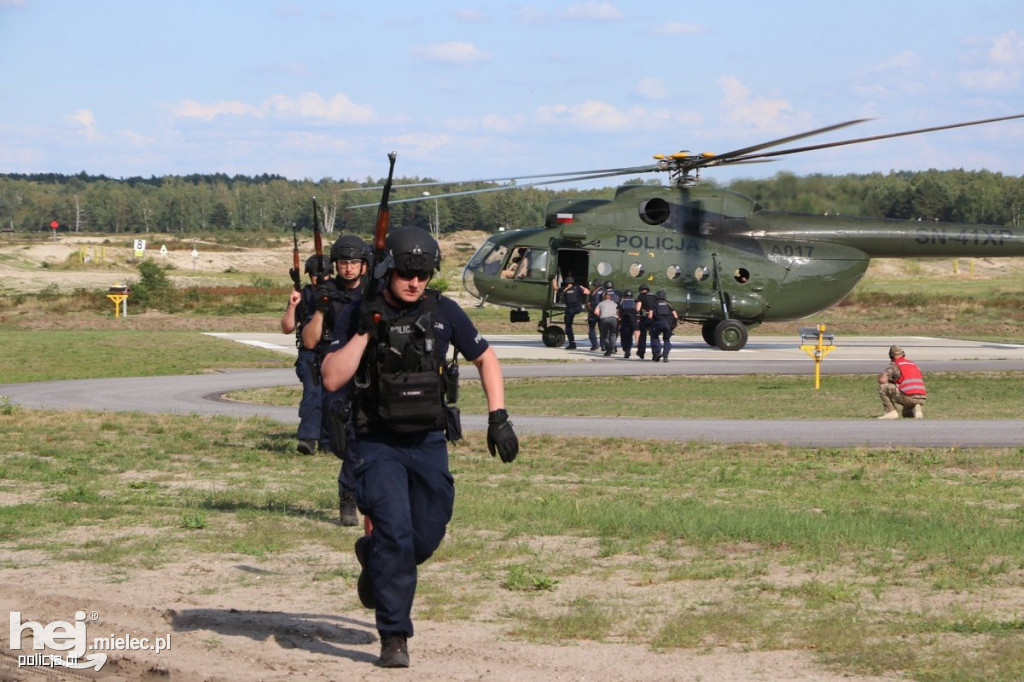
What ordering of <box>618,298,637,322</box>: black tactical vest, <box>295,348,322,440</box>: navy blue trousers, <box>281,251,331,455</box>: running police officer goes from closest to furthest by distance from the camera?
1. <box>281,251,331,455</box>: running police officer
2. <box>295,348,322,440</box>: navy blue trousers
3. <box>618,298,637,322</box>: black tactical vest

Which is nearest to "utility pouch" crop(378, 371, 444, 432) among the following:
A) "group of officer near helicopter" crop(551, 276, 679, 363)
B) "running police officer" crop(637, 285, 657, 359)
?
"group of officer near helicopter" crop(551, 276, 679, 363)

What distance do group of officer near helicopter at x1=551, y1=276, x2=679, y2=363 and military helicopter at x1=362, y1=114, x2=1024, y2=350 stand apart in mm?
290

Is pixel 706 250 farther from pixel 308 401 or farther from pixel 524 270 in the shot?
pixel 308 401

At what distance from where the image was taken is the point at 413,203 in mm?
30031

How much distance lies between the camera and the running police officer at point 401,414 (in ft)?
21.2

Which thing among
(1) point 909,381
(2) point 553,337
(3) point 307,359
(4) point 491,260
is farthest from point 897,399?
(2) point 553,337

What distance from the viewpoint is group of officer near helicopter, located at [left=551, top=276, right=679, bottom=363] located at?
30.8 m

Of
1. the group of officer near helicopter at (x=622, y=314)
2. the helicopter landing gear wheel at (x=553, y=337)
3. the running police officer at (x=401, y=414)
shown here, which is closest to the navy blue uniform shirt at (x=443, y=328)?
the running police officer at (x=401, y=414)

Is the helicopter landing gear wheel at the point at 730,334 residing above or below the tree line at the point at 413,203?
below

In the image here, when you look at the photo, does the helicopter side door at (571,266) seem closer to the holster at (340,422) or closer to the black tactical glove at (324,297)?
the black tactical glove at (324,297)

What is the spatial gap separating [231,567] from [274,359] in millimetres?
22567

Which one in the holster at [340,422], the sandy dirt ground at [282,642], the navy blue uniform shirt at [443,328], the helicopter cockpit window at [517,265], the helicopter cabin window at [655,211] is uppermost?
the helicopter cabin window at [655,211]

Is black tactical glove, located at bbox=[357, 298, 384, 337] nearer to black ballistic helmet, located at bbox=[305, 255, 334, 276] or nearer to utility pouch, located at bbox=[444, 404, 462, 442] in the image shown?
utility pouch, located at bbox=[444, 404, 462, 442]

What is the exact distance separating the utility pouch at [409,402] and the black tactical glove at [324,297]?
3744mm
